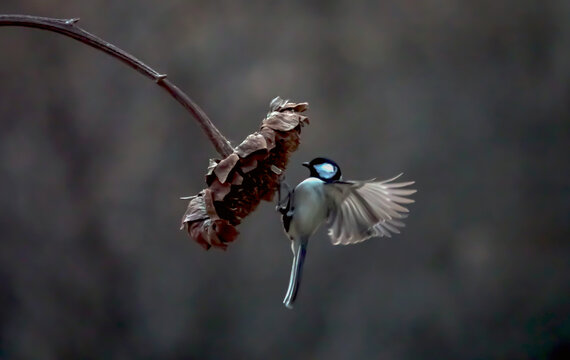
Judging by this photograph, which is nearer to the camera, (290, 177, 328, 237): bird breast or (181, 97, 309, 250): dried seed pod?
(181, 97, 309, 250): dried seed pod

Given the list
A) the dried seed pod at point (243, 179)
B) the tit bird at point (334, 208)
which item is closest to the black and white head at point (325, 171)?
the tit bird at point (334, 208)

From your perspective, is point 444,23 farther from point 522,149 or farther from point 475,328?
point 475,328

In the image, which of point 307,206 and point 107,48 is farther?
point 307,206

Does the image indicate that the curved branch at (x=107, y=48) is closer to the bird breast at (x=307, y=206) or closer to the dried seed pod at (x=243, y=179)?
the dried seed pod at (x=243, y=179)

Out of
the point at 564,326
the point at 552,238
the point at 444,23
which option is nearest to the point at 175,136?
the point at 444,23

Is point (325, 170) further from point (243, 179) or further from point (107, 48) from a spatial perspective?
point (107, 48)

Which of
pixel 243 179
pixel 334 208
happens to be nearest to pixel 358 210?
pixel 334 208

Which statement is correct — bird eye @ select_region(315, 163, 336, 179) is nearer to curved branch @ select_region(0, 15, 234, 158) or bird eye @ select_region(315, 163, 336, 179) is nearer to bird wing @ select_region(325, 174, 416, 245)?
bird wing @ select_region(325, 174, 416, 245)

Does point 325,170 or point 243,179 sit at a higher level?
point 325,170

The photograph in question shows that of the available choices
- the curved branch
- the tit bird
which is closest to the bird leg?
the tit bird
